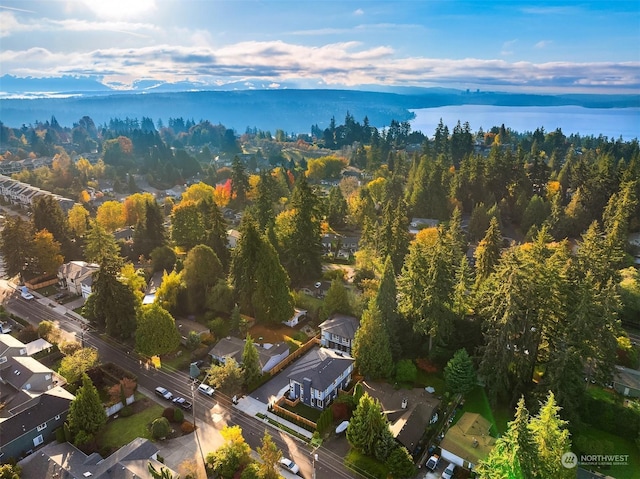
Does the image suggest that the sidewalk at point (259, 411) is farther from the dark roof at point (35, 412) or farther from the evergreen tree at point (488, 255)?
the evergreen tree at point (488, 255)

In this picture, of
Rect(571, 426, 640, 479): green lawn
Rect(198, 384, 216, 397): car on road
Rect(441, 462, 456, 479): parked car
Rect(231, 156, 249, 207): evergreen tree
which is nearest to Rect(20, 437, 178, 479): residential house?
Rect(198, 384, 216, 397): car on road

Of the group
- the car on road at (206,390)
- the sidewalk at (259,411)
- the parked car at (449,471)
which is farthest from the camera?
the car on road at (206,390)

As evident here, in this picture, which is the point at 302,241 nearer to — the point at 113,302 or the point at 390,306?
the point at 390,306

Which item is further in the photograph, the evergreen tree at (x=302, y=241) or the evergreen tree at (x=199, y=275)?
the evergreen tree at (x=302, y=241)

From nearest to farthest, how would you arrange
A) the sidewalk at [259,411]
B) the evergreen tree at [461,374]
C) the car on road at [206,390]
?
1. the sidewalk at [259,411]
2. the evergreen tree at [461,374]
3. the car on road at [206,390]

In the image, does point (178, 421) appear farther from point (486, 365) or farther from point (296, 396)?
point (486, 365)

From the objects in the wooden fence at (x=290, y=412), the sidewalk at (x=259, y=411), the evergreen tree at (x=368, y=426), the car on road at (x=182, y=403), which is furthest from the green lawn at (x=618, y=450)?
the car on road at (x=182, y=403)

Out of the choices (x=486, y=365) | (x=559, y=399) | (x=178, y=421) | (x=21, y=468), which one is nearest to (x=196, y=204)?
(x=178, y=421)

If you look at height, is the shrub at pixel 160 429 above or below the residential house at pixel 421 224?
below
